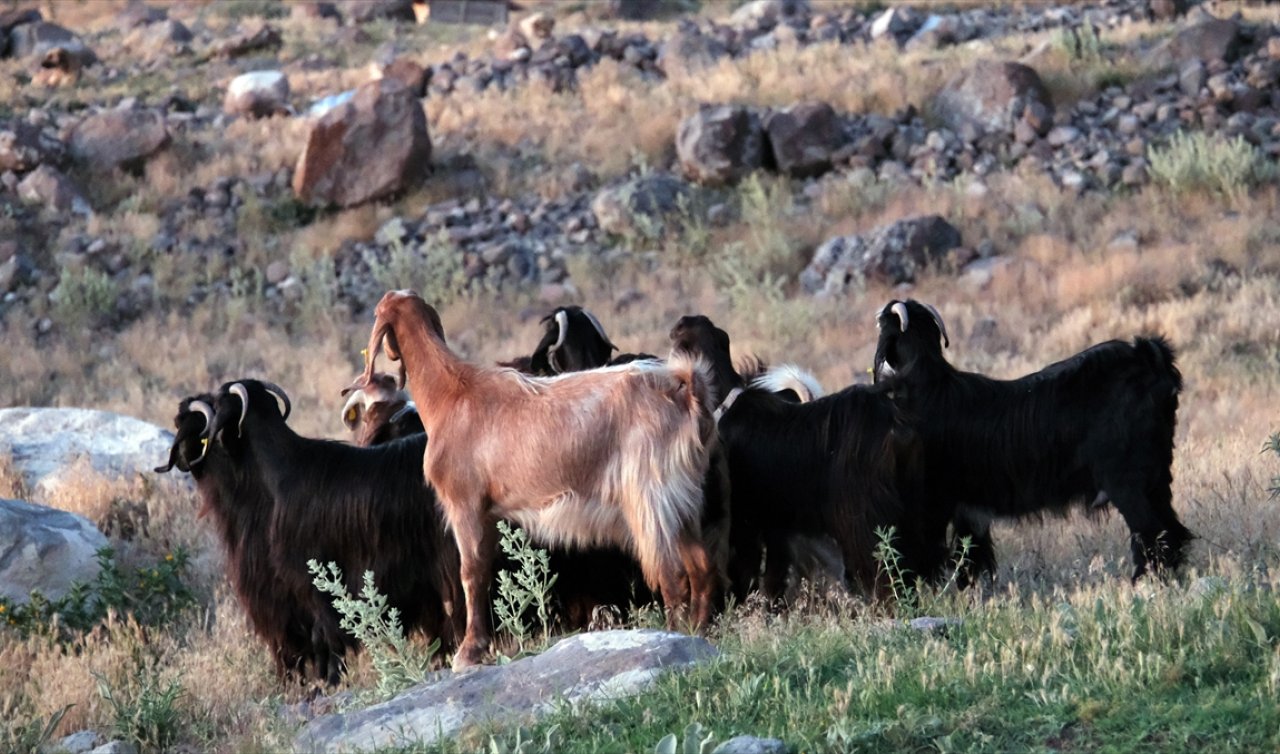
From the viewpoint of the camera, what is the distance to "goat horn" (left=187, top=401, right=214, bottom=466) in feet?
27.5

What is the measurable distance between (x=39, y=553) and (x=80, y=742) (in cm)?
262

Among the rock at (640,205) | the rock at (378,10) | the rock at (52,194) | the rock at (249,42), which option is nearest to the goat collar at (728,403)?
the rock at (640,205)

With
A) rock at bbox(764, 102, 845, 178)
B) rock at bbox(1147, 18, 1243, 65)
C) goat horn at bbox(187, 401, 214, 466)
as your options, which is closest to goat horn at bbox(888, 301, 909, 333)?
goat horn at bbox(187, 401, 214, 466)

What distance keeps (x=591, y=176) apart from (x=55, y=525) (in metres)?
12.3

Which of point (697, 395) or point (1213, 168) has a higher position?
point (697, 395)

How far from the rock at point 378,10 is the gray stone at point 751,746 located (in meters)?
30.9

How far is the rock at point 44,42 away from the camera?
92.3 feet

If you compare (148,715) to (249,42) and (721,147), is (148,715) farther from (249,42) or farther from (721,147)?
(249,42)

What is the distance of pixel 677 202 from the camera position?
786 inches

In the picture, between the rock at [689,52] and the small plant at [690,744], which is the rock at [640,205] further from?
the small plant at [690,744]

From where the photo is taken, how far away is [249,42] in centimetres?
3053

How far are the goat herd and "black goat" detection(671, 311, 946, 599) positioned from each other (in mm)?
11

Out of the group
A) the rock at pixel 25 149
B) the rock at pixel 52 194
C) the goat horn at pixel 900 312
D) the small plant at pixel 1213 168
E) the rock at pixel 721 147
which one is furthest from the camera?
the rock at pixel 25 149

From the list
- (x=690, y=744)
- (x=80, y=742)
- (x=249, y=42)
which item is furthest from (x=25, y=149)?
(x=690, y=744)
